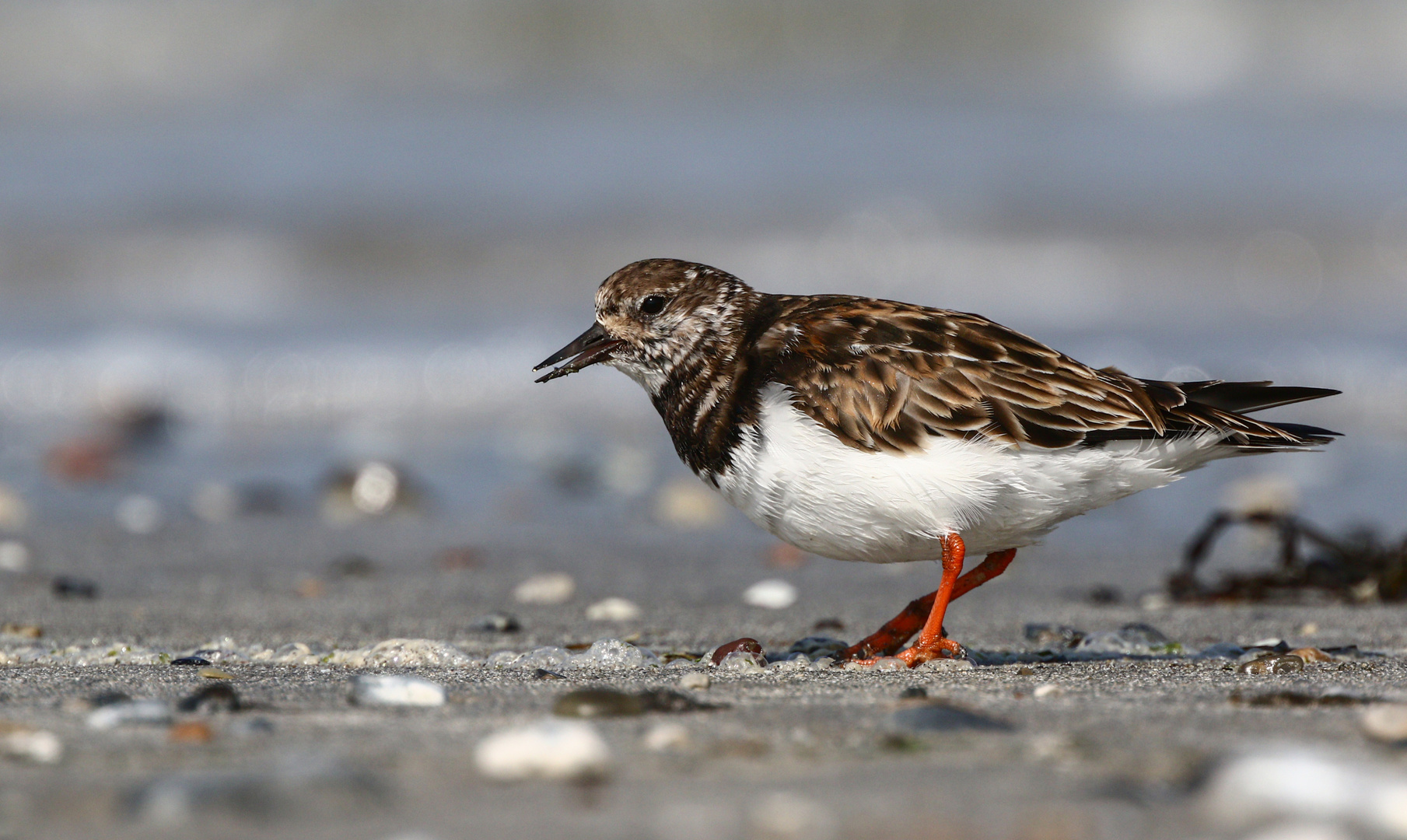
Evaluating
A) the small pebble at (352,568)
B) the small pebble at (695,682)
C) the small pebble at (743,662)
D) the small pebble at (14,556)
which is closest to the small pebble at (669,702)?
the small pebble at (695,682)

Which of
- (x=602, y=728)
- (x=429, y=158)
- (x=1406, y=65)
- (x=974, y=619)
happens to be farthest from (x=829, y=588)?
(x=1406, y=65)

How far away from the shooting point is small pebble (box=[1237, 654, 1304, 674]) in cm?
304

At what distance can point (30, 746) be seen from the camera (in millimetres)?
2111

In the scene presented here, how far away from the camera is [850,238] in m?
12.3

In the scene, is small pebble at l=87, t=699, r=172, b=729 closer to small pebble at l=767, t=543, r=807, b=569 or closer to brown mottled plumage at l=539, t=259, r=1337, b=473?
brown mottled plumage at l=539, t=259, r=1337, b=473

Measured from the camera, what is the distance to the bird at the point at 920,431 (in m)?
3.18

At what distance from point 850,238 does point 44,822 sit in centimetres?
1096

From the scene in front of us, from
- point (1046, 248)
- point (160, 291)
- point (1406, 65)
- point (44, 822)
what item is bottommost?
point (44, 822)

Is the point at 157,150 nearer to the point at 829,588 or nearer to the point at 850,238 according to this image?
the point at 850,238

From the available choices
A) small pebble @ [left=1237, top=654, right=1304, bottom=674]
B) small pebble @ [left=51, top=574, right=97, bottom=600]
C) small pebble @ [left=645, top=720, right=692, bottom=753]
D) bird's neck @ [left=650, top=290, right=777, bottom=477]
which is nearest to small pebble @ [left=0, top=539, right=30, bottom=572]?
small pebble @ [left=51, top=574, right=97, bottom=600]

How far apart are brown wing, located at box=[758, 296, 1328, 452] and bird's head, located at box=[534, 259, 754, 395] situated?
210 millimetres

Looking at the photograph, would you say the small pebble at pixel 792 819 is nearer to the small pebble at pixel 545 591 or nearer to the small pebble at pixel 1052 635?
Result: the small pebble at pixel 1052 635

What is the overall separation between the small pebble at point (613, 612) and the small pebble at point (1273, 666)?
186cm

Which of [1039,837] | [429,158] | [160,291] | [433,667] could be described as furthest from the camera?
[429,158]
